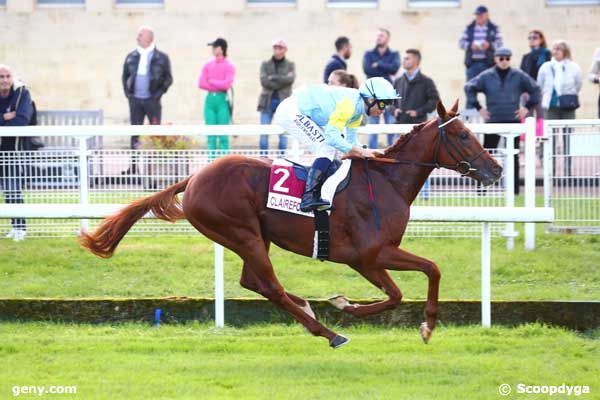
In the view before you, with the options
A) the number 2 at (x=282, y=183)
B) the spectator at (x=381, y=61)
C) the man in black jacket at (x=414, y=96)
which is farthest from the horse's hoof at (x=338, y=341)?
the spectator at (x=381, y=61)

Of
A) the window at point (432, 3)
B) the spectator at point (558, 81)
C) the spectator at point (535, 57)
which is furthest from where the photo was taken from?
the window at point (432, 3)

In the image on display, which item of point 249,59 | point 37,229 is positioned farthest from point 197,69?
Result: point 37,229

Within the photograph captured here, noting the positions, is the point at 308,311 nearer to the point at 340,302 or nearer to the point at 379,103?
the point at 340,302

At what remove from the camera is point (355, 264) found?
831 cm

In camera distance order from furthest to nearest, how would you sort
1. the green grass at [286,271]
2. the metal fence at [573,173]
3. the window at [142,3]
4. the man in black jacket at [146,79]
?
1. the window at [142,3]
2. the man in black jacket at [146,79]
3. the metal fence at [573,173]
4. the green grass at [286,271]

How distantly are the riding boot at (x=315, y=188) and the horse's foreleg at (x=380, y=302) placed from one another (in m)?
0.51

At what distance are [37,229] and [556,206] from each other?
174 inches

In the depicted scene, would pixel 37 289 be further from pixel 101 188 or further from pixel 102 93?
pixel 102 93

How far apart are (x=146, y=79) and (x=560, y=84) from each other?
15.2ft

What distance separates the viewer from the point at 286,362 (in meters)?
7.78

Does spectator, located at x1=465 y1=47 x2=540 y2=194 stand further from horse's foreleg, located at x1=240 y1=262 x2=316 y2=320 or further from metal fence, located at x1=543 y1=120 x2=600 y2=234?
horse's foreleg, located at x1=240 y1=262 x2=316 y2=320

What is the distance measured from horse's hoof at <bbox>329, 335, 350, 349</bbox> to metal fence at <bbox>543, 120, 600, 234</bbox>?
12.6 feet

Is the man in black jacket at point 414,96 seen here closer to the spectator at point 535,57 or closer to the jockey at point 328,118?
the spectator at point 535,57

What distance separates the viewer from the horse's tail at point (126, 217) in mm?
8578
